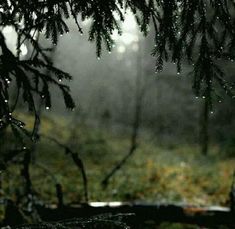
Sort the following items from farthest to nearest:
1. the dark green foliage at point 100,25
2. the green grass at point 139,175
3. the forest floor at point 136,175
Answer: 1. the green grass at point 139,175
2. the forest floor at point 136,175
3. the dark green foliage at point 100,25

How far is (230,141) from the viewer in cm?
1864

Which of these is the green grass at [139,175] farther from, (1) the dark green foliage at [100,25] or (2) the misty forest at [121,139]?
(1) the dark green foliage at [100,25]

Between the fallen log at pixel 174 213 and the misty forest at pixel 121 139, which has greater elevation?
the misty forest at pixel 121 139

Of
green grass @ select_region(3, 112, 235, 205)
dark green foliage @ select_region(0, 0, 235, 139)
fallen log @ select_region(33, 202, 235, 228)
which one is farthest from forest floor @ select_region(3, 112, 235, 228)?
dark green foliage @ select_region(0, 0, 235, 139)

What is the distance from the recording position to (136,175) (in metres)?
13.7

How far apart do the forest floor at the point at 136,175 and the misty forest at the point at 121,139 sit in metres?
0.04

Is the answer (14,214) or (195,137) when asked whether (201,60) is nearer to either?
(14,214)

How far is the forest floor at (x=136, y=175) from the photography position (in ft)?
35.5

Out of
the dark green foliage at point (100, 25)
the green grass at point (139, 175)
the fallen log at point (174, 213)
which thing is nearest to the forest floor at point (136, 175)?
the green grass at point (139, 175)

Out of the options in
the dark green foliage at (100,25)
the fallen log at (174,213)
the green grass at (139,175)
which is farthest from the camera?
the green grass at (139,175)

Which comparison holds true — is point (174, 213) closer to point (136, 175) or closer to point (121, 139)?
point (136, 175)

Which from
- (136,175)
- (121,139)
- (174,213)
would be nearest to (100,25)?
(174,213)

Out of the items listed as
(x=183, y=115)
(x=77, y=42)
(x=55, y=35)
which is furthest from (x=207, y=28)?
(x=77, y=42)

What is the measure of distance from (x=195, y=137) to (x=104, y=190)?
1963cm
